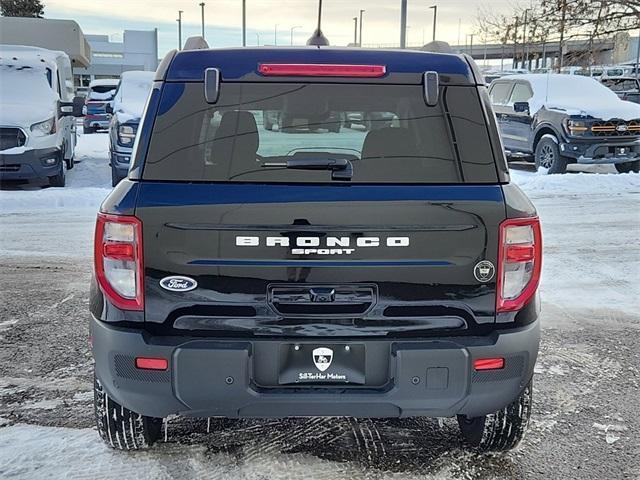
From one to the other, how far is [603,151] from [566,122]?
89cm

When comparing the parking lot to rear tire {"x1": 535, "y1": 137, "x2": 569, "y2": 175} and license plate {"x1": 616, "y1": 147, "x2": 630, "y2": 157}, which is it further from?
license plate {"x1": 616, "y1": 147, "x2": 630, "y2": 157}

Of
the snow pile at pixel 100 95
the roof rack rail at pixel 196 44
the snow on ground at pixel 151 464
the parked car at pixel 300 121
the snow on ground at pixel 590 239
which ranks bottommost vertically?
the snow on ground at pixel 590 239

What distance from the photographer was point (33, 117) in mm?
11039

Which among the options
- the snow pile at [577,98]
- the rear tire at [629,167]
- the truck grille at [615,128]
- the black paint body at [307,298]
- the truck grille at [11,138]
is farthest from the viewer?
the rear tire at [629,167]

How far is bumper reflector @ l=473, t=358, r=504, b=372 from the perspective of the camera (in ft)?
8.78

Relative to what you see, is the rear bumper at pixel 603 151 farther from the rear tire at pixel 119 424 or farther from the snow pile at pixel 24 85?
the rear tire at pixel 119 424

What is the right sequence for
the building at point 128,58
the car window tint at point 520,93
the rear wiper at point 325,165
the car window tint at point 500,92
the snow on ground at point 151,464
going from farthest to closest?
the building at point 128,58, the car window tint at point 500,92, the car window tint at point 520,93, the snow on ground at point 151,464, the rear wiper at point 325,165

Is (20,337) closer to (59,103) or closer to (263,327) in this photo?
(263,327)

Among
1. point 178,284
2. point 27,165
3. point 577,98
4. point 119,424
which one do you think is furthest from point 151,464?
point 577,98

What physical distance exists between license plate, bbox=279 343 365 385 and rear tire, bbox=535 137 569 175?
11595 mm

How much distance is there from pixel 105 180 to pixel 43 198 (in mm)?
2598

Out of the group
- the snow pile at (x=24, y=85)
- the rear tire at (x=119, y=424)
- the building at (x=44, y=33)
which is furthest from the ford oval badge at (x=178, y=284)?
the building at (x=44, y=33)

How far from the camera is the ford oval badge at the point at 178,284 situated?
8.61 ft

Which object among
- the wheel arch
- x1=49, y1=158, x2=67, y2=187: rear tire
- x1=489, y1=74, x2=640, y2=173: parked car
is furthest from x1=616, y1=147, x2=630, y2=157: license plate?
x1=49, y1=158, x2=67, y2=187: rear tire
